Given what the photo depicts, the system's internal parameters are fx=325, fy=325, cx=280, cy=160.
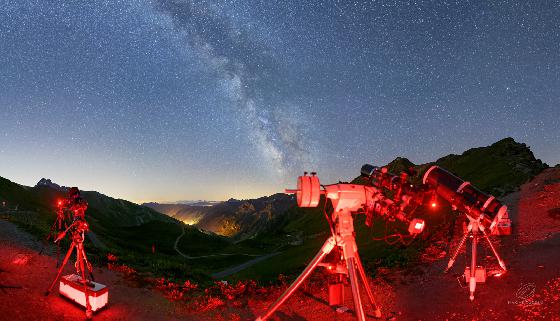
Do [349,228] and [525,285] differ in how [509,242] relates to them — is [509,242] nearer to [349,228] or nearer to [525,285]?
[525,285]

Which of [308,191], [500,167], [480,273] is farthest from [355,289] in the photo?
[500,167]

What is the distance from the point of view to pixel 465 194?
7586 mm

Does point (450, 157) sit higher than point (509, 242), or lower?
higher

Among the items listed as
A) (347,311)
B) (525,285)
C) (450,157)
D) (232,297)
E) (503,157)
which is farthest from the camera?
(450,157)

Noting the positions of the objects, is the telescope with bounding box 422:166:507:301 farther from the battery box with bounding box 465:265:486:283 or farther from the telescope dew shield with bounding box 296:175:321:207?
the telescope dew shield with bounding box 296:175:321:207

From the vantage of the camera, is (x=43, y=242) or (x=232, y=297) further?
(x=43, y=242)

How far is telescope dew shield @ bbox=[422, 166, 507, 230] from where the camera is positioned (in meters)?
7.24

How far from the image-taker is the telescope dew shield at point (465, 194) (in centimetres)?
724

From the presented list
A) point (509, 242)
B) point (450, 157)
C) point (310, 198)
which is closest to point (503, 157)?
point (450, 157)

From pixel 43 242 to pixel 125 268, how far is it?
5426 mm

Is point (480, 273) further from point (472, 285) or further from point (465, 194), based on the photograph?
point (465, 194)

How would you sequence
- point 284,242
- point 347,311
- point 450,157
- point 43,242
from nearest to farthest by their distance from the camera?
point 347,311 → point 43,242 → point 450,157 → point 284,242

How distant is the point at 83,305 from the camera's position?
9383 mm

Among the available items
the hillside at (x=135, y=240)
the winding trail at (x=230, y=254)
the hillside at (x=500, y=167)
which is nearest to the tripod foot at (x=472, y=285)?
the hillside at (x=500, y=167)
